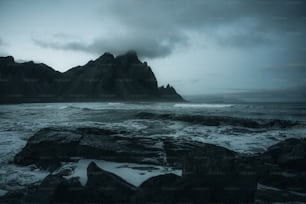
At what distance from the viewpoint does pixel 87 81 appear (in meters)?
117

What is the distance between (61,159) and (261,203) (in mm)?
4864

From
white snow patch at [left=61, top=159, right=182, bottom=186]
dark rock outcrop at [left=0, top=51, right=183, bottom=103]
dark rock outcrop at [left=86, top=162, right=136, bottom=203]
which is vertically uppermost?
dark rock outcrop at [left=0, top=51, right=183, bottom=103]

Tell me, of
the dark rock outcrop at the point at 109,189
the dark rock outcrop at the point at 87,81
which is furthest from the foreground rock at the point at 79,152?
the dark rock outcrop at the point at 87,81

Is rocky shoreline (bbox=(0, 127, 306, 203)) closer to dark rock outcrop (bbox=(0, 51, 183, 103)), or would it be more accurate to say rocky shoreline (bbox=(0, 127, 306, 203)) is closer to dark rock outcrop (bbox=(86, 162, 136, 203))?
dark rock outcrop (bbox=(86, 162, 136, 203))

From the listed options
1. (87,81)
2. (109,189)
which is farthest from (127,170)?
(87,81)

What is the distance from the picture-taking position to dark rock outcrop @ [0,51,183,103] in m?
102

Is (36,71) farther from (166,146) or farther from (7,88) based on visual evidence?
(166,146)

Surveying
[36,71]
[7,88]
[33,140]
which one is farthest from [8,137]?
[36,71]

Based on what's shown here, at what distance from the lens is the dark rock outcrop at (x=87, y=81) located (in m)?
102

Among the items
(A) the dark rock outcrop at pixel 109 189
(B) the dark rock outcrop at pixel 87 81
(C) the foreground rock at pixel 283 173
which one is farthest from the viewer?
(B) the dark rock outcrop at pixel 87 81

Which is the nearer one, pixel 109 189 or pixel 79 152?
pixel 109 189

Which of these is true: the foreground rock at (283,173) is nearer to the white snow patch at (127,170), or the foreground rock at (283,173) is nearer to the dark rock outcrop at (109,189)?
the white snow patch at (127,170)

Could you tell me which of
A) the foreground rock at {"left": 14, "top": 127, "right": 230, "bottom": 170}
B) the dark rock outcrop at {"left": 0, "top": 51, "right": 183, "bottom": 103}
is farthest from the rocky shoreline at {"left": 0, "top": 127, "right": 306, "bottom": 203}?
the dark rock outcrop at {"left": 0, "top": 51, "right": 183, "bottom": 103}

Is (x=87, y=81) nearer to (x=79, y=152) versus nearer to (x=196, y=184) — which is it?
(x=79, y=152)
